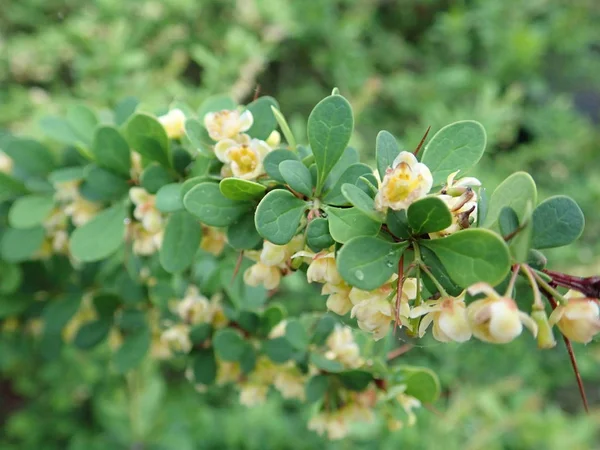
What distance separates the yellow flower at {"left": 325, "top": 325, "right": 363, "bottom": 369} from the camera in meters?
0.69

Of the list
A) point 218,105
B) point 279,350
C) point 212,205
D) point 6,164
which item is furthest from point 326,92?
point 212,205

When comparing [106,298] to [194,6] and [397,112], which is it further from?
[397,112]

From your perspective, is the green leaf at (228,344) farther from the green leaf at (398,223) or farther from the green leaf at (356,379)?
the green leaf at (398,223)

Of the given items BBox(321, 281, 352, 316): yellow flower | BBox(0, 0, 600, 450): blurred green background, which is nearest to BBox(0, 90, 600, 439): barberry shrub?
BBox(321, 281, 352, 316): yellow flower

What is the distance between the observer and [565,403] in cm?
249

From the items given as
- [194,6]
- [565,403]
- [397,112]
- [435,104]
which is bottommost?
[565,403]

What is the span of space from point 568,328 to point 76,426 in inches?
65.7

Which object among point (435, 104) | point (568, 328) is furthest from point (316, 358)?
point (435, 104)

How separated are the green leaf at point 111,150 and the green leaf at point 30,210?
0.52ft

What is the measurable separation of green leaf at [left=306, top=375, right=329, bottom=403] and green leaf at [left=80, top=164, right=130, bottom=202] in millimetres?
362

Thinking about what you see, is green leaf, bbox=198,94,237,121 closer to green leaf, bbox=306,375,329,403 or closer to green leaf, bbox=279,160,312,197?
green leaf, bbox=279,160,312,197

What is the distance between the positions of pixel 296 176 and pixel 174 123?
24 centimetres

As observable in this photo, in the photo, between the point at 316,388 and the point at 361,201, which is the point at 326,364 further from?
the point at 361,201

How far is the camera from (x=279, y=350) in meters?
0.71
